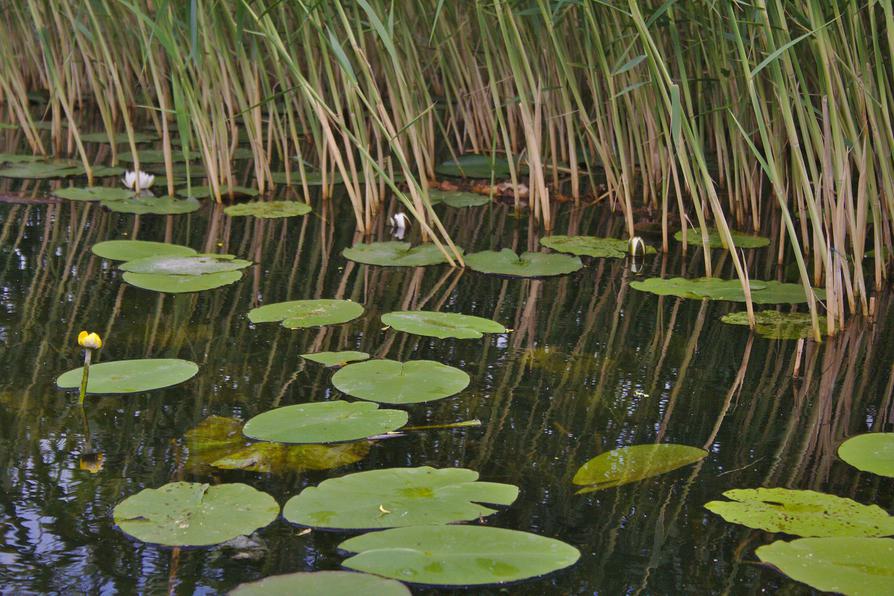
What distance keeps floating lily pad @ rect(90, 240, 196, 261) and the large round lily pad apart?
1447 millimetres

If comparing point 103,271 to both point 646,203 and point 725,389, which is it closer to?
point 725,389

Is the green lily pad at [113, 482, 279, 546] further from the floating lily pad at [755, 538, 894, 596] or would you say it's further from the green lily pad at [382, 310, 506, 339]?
the green lily pad at [382, 310, 506, 339]

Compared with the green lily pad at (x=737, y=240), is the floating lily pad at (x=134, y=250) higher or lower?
lower

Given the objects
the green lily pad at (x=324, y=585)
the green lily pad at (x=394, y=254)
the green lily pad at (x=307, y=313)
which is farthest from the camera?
the green lily pad at (x=394, y=254)

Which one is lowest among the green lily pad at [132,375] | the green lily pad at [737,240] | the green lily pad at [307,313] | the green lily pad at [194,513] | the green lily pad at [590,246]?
the green lily pad at [194,513]

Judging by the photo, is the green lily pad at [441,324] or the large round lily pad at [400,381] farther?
the green lily pad at [441,324]

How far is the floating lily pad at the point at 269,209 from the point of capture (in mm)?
4668

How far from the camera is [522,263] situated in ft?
12.8

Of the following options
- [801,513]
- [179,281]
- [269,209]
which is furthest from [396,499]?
[269,209]

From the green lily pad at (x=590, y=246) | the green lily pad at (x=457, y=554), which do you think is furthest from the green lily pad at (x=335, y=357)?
the green lily pad at (x=590, y=246)

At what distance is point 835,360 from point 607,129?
8.18 feet

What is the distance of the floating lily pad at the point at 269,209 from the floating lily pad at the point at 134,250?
0.75 meters

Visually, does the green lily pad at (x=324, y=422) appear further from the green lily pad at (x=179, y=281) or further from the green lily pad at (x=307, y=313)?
the green lily pad at (x=179, y=281)

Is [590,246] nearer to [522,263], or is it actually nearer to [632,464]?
[522,263]
